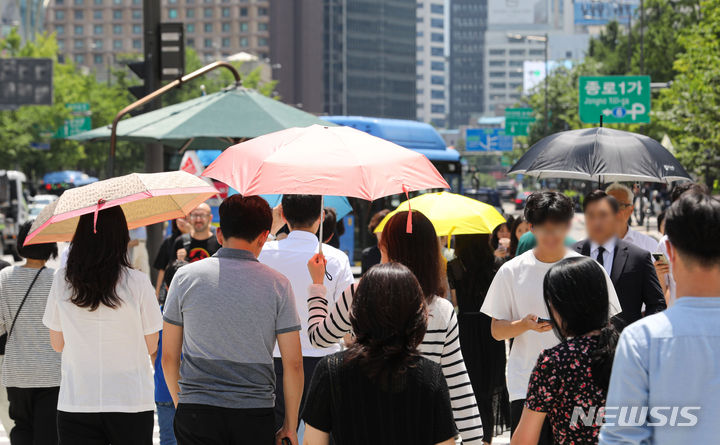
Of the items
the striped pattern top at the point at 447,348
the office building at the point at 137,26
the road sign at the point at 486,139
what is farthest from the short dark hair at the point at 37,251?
the office building at the point at 137,26

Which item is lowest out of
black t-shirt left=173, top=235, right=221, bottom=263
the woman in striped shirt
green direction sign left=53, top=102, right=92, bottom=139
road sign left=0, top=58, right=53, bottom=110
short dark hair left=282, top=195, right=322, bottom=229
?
black t-shirt left=173, top=235, right=221, bottom=263

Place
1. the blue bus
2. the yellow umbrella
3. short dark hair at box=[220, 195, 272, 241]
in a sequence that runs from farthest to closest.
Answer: the blue bus, the yellow umbrella, short dark hair at box=[220, 195, 272, 241]

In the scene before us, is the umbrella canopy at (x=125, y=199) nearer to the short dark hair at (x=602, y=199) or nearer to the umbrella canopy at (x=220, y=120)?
the short dark hair at (x=602, y=199)

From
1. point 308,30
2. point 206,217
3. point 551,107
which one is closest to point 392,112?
point 308,30

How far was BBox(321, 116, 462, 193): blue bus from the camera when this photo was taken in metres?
23.7

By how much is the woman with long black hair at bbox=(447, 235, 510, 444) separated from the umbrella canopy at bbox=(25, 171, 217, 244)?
2.53 metres

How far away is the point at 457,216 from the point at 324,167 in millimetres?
2628

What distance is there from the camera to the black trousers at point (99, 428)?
15.9 ft

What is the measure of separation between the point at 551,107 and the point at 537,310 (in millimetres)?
70378

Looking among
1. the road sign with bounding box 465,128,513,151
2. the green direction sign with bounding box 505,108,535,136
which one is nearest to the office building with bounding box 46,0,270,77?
the road sign with bounding box 465,128,513,151

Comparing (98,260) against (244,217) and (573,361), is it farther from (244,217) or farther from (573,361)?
(573,361)

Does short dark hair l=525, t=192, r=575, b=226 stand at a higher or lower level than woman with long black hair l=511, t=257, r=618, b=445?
higher

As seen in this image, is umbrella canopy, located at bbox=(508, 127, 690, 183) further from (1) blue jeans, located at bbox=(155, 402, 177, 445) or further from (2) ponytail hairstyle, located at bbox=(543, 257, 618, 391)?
(2) ponytail hairstyle, located at bbox=(543, 257, 618, 391)

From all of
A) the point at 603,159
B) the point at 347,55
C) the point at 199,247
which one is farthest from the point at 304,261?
the point at 347,55
